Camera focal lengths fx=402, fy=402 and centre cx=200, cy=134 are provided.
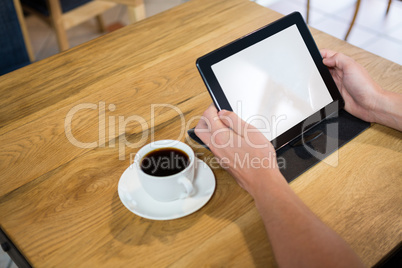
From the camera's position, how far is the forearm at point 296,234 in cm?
63

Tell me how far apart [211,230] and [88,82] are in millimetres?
568

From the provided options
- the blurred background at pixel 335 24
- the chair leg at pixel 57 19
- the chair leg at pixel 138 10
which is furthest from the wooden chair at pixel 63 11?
the chair leg at pixel 138 10

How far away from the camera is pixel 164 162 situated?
756 millimetres

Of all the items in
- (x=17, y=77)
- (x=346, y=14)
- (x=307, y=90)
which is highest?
(x=307, y=90)

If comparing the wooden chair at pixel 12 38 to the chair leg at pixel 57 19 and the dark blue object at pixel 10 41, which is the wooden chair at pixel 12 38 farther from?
the chair leg at pixel 57 19

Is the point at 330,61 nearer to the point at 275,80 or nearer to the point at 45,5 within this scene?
the point at 275,80

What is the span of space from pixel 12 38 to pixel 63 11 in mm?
791

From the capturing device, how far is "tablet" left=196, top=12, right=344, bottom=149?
0.79 meters

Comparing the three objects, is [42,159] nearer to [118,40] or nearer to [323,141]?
[118,40]

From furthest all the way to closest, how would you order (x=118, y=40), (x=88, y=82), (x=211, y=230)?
(x=118, y=40) < (x=88, y=82) < (x=211, y=230)

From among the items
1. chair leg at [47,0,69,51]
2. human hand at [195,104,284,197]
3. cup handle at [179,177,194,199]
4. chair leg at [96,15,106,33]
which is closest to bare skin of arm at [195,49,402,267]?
human hand at [195,104,284,197]

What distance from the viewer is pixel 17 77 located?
110cm

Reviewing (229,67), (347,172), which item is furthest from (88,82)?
(347,172)

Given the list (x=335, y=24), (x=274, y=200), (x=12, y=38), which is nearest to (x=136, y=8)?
(x=12, y=38)
